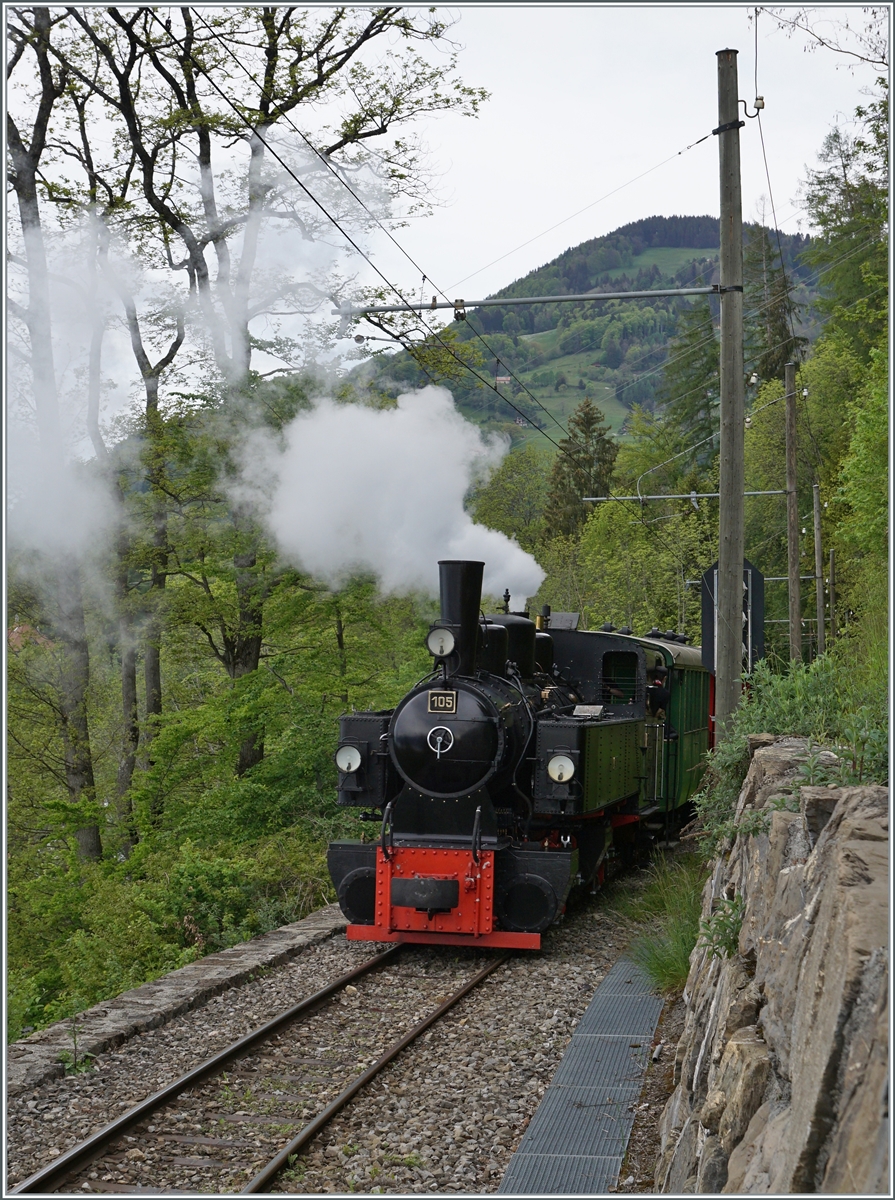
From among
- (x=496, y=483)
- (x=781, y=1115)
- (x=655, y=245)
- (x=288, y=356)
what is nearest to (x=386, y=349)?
(x=288, y=356)

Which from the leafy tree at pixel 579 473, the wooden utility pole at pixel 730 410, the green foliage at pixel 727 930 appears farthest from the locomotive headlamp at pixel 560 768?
the leafy tree at pixel 579 473

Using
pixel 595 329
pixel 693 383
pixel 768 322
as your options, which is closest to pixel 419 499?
pixel 768 322

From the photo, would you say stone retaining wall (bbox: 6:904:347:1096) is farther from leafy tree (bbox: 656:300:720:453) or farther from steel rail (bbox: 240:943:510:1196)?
leafy tree (bbox: 656:300:720:453)

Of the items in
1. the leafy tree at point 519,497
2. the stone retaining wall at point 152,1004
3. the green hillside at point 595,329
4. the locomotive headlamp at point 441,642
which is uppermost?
the green hillside at point 595,329

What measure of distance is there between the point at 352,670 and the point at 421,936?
706 centimetres

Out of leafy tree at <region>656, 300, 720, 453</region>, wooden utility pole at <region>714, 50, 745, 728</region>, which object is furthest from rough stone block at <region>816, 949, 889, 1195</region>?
leafy tree at <region>656, 300, 720, 453</region>

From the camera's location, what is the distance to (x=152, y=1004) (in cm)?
738

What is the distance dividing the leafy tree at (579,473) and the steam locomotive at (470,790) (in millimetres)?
38753

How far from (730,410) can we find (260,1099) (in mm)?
6915

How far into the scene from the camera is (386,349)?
16.4 m

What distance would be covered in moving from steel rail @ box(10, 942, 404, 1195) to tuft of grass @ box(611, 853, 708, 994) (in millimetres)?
2255

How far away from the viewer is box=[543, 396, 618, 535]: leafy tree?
5047 cm

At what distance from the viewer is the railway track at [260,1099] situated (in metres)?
4.89

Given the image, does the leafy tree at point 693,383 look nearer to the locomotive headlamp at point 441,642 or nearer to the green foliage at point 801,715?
the locomotive headlamp at point 441,642
